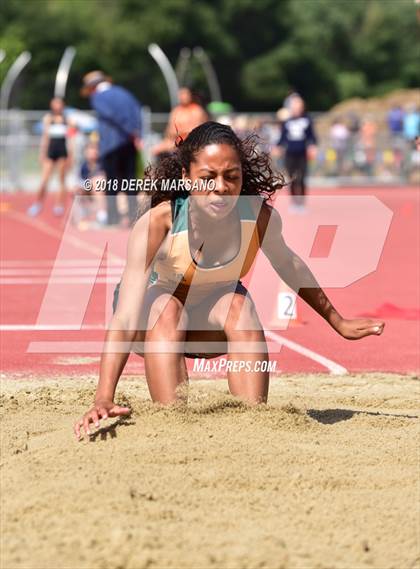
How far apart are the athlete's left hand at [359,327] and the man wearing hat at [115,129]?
10541 mm

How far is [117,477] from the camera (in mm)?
4160

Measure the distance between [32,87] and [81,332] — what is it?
51.7 m

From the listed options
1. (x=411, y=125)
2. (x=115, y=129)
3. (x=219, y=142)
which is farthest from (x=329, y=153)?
(x=219, y=142)

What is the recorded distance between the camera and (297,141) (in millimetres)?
20078

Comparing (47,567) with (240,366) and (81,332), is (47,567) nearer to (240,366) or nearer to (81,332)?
(240,366)

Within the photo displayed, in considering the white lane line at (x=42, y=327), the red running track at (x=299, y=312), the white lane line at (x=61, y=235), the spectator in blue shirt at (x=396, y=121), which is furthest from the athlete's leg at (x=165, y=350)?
the spectator in blue shirt at (x=396, y=121)

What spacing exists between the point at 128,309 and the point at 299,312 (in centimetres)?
489

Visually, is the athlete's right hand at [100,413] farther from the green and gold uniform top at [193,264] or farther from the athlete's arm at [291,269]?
the athlete's arm at [291,269]

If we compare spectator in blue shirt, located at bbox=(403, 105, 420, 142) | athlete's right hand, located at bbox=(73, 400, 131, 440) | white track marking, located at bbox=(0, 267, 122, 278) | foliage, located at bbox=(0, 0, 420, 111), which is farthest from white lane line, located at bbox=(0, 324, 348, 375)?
foliage, located at bbox=(0, 0, 420, 111)

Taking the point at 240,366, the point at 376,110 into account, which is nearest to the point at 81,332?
the point at 240,366

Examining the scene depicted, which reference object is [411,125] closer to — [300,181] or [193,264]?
[300,181]

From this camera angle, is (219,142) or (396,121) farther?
(396,121)

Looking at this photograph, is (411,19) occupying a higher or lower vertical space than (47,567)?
higher

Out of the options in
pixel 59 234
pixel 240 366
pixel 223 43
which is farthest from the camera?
pixel 223 43
